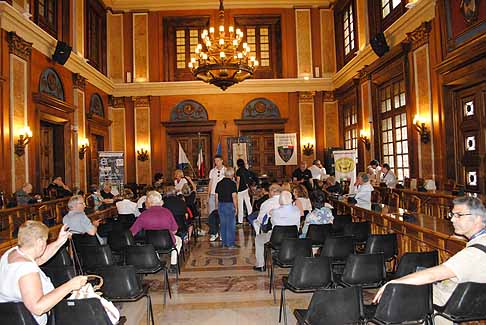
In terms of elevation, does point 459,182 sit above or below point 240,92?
below

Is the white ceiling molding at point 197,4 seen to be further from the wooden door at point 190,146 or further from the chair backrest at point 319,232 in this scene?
the chair backrest at point 319,232

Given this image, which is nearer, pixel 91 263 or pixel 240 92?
pixel 91 263

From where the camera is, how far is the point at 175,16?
17031 millimetres

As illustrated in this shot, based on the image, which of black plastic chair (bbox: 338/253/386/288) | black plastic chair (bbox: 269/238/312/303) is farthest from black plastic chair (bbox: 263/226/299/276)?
black plastic chair (bbox: 338/253/386/288)

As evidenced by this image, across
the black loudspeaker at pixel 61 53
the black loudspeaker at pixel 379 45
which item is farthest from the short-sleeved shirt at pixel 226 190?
the black loudspeaker at pixel 61 53

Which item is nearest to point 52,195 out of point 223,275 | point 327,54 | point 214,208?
point 214,208

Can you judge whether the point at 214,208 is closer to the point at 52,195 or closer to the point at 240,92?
the point at 52,195

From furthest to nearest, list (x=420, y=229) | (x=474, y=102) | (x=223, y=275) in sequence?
1. (x=474, y=102)
2. (x=223, y=275)
3. (x=420, y=229)

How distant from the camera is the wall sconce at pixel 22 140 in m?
9.48

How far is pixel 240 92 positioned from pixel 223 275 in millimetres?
11616

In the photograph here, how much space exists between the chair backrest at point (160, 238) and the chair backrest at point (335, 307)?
3314mm

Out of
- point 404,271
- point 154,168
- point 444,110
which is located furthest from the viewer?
point 154,168

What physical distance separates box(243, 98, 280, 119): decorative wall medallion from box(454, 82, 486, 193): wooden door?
28.9 feet

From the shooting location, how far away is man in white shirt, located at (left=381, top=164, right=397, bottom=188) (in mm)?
10555
